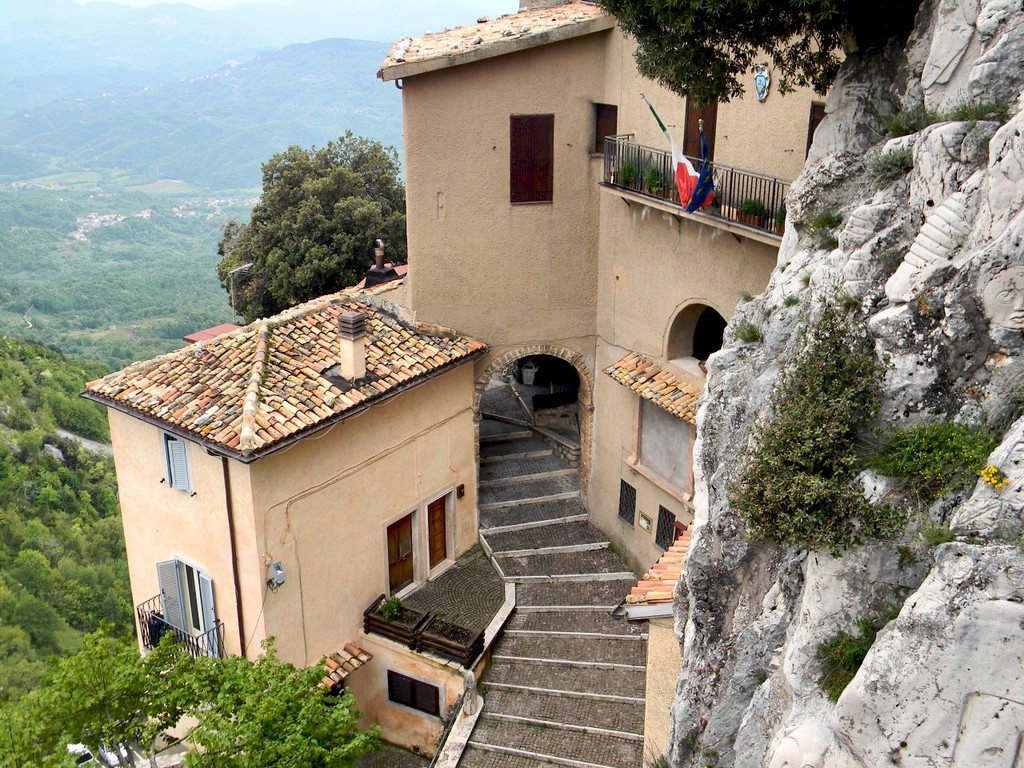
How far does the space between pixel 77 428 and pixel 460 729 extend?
41.0 meters

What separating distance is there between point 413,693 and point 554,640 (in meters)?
3.04

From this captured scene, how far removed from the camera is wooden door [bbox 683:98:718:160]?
16.8m

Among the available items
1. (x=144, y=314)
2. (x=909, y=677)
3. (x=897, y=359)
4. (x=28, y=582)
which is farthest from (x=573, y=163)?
(x=144, y=314)

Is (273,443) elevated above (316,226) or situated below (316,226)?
below

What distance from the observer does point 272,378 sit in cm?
1739

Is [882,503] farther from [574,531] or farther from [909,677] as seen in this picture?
[574,531]

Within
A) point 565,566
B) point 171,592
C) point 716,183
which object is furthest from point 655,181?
point 171,592

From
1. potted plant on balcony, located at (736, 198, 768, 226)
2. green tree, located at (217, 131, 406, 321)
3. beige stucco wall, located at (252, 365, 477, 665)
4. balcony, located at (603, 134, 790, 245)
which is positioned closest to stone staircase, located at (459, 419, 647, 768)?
beige stucco wall, located at (252, 365, 477, 665)

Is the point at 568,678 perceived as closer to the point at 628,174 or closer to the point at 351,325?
the point at 351,325

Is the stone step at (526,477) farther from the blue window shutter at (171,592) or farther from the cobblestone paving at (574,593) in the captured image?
the blue window shutter at (171,592)

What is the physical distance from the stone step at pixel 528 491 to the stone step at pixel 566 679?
5061 millimetres

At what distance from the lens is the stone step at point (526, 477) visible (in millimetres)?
23469

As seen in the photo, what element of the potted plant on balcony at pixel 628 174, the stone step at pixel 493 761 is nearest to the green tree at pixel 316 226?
the potted plant on balcony at pixel 628 174

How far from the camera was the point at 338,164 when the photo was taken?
31.8 meters
